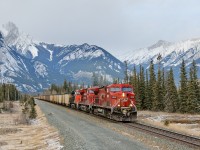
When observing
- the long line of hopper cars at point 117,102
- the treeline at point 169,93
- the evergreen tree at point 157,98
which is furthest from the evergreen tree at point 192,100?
the long line of hopper cars at point 117,102

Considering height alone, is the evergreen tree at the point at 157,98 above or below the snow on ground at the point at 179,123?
above

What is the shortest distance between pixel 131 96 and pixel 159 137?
13.8 metres

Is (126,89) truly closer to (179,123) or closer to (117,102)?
(117,102)

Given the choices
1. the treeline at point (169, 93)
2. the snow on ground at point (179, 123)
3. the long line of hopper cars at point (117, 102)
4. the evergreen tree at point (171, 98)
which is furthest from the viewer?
the evergreen tree at point (171, 98)

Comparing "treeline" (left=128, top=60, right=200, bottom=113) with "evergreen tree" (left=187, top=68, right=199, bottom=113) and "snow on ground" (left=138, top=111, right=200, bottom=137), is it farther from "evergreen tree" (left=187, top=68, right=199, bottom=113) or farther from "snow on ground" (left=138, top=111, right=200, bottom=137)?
"snow on ground" (left=138, top=111, right=200, bottom=137)

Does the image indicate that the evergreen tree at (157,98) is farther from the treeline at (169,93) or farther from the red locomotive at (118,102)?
the red locomotive at (118,102)

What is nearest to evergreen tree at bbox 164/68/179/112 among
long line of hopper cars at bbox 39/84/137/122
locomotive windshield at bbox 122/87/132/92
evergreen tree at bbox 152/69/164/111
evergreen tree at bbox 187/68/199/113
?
evergreen tree at bbox 152/69/164/111

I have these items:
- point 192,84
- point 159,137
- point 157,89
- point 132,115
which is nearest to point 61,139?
point 159,137

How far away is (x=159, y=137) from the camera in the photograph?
81.9 feet

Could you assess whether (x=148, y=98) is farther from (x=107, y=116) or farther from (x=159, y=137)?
(x=159, y=137)

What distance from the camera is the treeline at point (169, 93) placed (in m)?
72.6

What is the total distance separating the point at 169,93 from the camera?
7844cm

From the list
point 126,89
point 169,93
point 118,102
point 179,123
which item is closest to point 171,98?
point 169,93

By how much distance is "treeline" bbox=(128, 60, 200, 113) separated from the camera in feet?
238
